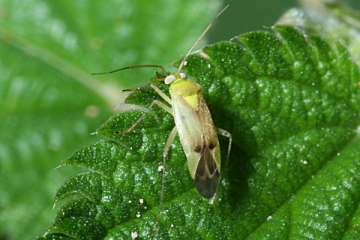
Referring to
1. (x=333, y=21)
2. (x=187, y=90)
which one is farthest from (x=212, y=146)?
(x=333, y=21)

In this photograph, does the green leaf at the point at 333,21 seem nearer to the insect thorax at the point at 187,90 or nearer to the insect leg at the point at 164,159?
the insect thorax at the point at 187,90

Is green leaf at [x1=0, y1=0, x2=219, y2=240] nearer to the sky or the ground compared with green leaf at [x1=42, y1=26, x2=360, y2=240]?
nearer to the sky

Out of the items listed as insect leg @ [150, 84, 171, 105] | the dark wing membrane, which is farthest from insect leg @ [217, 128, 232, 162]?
insect leg @ [150, 84, 171, 105]

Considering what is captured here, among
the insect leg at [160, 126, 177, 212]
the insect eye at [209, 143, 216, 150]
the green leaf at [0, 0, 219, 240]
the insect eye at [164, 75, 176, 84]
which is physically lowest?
the insect eye at [209, 143, 216, 150]

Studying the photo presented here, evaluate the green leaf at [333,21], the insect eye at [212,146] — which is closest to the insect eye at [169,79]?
the insect eye at [212,146]

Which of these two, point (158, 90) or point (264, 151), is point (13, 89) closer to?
point (158, 90)

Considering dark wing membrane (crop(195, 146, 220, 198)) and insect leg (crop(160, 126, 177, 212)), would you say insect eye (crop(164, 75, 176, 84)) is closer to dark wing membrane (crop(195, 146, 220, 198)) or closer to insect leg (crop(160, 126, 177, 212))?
insect leg (crop(160, 126, 177, 212))
